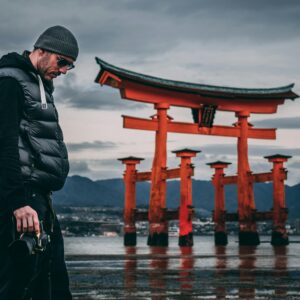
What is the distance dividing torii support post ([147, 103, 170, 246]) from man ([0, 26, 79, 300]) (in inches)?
1010

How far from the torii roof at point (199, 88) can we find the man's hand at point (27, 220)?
25082mm

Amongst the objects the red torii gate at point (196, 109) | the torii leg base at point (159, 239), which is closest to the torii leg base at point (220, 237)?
the red torii gate at point (196, 109)

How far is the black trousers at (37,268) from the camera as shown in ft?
9.37

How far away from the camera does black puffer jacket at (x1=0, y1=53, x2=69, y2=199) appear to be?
9.78 ft

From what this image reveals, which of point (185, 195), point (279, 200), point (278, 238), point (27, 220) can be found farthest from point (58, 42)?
point (278, 238)

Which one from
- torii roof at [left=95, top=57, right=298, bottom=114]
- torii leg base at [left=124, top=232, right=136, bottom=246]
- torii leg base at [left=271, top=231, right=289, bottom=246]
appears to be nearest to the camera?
torii roof at [left=95, top=57, right=298, bottom=114]

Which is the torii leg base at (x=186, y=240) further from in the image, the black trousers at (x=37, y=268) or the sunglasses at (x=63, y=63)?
the sunglasses at (x=63, y=63)

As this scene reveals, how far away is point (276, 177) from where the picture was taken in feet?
106

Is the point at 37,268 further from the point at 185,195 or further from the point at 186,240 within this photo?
the point at 186,240

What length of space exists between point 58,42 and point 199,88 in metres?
27.7

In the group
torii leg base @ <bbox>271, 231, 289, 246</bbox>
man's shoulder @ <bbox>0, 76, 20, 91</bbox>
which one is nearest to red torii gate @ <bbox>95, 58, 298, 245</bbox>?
torii leg base @ <bbox>271, 231, 289, 246</bbox>

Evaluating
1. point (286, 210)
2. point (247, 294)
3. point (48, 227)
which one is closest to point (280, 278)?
point (247, 294)

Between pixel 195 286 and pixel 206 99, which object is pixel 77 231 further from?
pixel 195 286

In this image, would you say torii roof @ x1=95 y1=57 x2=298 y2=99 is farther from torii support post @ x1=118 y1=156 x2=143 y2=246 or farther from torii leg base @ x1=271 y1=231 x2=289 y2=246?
torii leg base @ x1=271 y1=231 x2=289 y2=246
